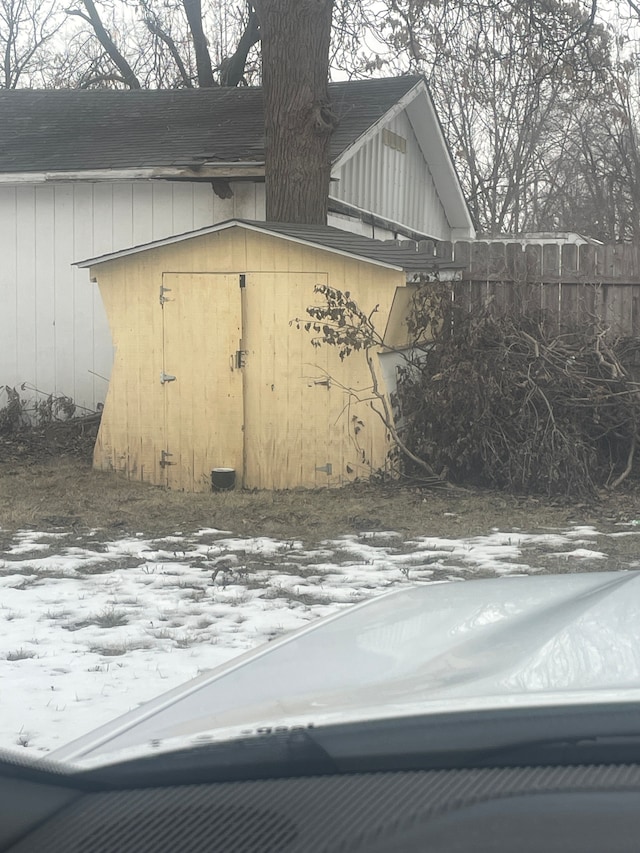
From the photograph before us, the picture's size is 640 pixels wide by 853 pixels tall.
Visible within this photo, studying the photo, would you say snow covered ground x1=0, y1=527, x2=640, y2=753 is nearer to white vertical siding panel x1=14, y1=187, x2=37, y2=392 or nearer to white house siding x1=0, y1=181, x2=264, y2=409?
white house siding x1=0, y1=181, x2=264, y2=409

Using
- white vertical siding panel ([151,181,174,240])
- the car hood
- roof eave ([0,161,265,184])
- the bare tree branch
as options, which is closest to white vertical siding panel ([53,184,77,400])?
roof eave ([0,161,265,184])

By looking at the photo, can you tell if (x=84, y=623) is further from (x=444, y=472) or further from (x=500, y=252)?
(x=500, y=252)

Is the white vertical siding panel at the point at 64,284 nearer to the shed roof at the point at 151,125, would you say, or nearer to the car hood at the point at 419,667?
the shed roof at the point at 151,125

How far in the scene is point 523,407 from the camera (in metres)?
9.09

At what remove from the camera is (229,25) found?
29688 mm

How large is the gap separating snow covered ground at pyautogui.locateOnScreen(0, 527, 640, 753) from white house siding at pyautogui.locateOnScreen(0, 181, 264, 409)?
5.57 meters

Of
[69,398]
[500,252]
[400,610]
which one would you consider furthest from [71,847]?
[69,398]

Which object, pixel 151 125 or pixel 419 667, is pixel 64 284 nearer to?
pixel 151 125

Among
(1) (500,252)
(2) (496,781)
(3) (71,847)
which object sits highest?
(1) (500,252)

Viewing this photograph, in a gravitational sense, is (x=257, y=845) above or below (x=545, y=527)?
above

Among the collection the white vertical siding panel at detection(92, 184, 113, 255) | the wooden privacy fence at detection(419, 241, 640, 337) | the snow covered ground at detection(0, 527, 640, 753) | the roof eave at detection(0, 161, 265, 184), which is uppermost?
the roof eave at detection(0, 161, 265, 184)

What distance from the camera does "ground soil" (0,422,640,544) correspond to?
8258 millimetres

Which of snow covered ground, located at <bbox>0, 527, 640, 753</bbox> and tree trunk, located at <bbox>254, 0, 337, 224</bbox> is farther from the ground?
tree trunk, located at <bbox>254, 0, 337, 224</bbox>

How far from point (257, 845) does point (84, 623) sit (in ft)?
14.6
